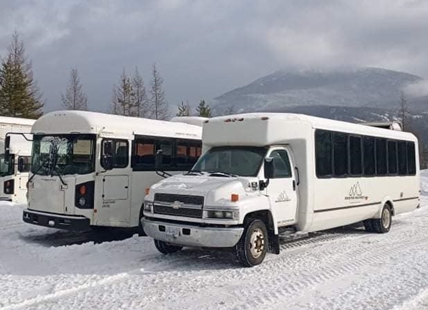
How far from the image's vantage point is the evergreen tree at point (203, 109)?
44.3m

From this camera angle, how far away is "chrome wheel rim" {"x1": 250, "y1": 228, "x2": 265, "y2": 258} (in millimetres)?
8484

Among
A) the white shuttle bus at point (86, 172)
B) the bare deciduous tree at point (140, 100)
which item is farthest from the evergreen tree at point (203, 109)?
the white shuttle bus at point (86, 172)

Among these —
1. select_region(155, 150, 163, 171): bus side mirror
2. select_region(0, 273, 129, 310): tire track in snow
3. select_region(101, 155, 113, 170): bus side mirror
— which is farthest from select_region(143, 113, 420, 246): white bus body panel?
select_region(101, 155, 113, 170): bus side mirror

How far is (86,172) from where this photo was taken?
430 inches

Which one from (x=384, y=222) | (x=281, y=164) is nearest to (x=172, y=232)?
(x=281, y=164)

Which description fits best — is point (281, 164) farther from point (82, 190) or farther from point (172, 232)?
point (82, 190)

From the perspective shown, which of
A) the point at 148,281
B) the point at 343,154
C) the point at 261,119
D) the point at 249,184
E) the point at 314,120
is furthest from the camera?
the point at 343,154

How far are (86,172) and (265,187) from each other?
14.0 ft

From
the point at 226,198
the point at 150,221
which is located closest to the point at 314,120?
the point at 226,198

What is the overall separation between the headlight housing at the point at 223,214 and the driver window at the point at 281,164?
5.04 ft

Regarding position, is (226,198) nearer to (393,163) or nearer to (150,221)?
(150,221)

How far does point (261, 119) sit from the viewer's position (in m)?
9.48

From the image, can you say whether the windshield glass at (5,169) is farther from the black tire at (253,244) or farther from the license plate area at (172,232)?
the black tire at (253,244)

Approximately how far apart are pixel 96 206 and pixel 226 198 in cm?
401
